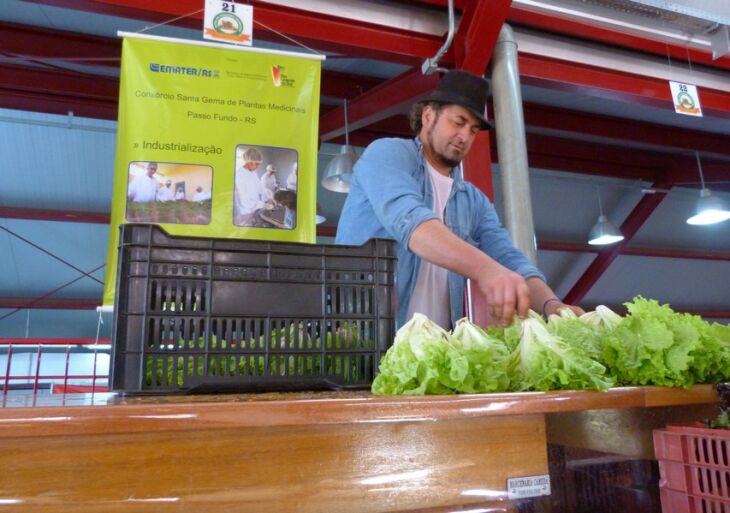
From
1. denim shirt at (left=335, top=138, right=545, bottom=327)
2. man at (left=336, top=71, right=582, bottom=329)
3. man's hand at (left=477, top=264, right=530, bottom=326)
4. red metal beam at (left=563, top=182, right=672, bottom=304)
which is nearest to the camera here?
man's hand at (left=477, top=264, right=530, bottom=326)

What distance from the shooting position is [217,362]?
4.18 feet

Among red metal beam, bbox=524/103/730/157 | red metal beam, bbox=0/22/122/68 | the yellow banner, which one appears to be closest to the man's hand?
the yellow banner

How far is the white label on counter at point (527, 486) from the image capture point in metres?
1.09

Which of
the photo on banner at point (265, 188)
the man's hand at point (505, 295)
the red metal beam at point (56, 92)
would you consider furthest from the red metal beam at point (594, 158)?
the man's hand at point (505, 295)

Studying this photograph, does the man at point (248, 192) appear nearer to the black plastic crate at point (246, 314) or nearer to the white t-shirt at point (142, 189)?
the white t-shirt at point (142, 189)

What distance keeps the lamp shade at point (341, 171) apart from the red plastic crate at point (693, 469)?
4.74 meters

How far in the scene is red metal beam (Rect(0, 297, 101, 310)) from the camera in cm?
1219

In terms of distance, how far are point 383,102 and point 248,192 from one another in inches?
123

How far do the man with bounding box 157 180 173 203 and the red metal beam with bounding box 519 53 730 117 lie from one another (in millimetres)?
3132

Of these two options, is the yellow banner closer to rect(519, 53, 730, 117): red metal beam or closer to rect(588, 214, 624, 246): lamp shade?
rect(519, 53, 730, 117): red metal beam

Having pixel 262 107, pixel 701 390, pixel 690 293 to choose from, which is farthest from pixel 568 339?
pixel 690 293

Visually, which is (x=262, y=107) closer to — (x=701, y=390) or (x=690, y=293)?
(x=701, y=390)

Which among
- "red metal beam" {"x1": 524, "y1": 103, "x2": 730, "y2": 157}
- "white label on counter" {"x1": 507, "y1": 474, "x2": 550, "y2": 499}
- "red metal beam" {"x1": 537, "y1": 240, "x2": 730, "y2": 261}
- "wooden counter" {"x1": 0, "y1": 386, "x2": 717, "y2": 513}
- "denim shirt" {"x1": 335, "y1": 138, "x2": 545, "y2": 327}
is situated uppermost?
"red metal beam" {"x1": 524, "y1": 103, "x2": 730, "y2": 157}

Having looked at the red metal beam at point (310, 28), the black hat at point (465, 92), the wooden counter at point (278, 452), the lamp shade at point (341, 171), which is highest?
the red metal beam at point (310, 28)
